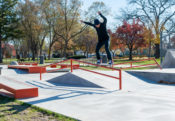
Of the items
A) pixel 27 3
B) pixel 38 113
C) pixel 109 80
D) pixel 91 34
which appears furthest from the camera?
pixel 91 34

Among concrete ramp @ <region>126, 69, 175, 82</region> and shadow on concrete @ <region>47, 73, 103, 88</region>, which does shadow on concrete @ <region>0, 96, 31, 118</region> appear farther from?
concrete ramp @ <region>126, 69, 175, 82</region>

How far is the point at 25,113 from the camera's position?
4.59m

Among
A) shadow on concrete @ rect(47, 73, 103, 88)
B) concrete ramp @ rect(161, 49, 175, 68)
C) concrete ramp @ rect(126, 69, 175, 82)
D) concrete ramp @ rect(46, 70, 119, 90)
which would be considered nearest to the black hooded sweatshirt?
concrete ramp @ rect(46, 70, 119, 90)

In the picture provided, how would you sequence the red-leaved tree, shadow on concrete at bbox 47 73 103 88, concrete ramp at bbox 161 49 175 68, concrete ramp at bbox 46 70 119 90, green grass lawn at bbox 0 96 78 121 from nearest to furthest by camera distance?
green grass lawn at bbox 0 96 78 121 → concrete ramp at bbox 46 70 119 90 → shadow on concrete at bbox 47 73 103 88 → concrete ramp at bbox 161 49 175 68 → the red-leaved tree

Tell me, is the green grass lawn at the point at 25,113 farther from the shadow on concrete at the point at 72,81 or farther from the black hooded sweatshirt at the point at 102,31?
the black hooded sweatshirt at the point at 102,31

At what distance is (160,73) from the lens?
9.65 metres

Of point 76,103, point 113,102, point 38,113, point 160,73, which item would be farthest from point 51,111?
point 160,73

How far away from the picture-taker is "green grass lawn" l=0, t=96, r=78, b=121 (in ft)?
13.7

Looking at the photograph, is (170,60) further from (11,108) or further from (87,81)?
(11,108)

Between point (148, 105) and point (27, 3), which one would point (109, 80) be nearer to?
point (148, 105)

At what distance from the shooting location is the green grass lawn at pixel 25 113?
13.7ft

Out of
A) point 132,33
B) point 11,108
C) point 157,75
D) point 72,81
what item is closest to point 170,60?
point 157,75

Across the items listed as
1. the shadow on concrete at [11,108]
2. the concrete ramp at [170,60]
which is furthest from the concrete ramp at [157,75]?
the shadow on concrete at [11,108]

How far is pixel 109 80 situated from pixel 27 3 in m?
33.4
